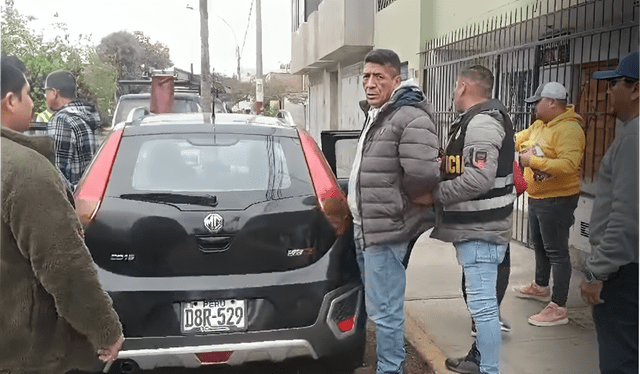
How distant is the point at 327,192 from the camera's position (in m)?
3.34

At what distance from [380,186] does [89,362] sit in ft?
5.88

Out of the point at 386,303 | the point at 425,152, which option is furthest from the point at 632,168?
the point at 386,303

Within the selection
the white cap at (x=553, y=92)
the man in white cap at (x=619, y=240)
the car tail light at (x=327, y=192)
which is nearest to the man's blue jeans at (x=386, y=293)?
the car tail light at (x=327, y=192)

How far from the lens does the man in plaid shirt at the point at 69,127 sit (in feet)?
17.2

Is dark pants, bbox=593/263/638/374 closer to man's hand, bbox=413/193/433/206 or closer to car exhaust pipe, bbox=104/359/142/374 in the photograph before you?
man's hand, bbox=413/193/433/206

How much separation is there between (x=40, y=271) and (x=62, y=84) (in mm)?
4101

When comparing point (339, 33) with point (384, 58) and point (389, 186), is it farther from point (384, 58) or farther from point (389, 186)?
point (389, 186)

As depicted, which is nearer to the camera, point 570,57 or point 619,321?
point 619,321

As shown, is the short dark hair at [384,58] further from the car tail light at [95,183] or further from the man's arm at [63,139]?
the man's arm at [63,139]

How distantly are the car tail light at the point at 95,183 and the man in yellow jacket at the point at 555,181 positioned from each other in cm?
280

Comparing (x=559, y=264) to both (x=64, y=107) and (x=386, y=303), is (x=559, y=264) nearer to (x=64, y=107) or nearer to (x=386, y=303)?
(x=386, y=303)

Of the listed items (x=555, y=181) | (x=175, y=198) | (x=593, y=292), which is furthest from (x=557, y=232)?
(x=175, y=198)

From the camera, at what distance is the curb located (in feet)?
12.6

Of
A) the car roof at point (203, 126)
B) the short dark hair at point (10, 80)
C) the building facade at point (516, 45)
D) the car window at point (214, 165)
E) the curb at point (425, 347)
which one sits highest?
the building facade at point (516, 45)
